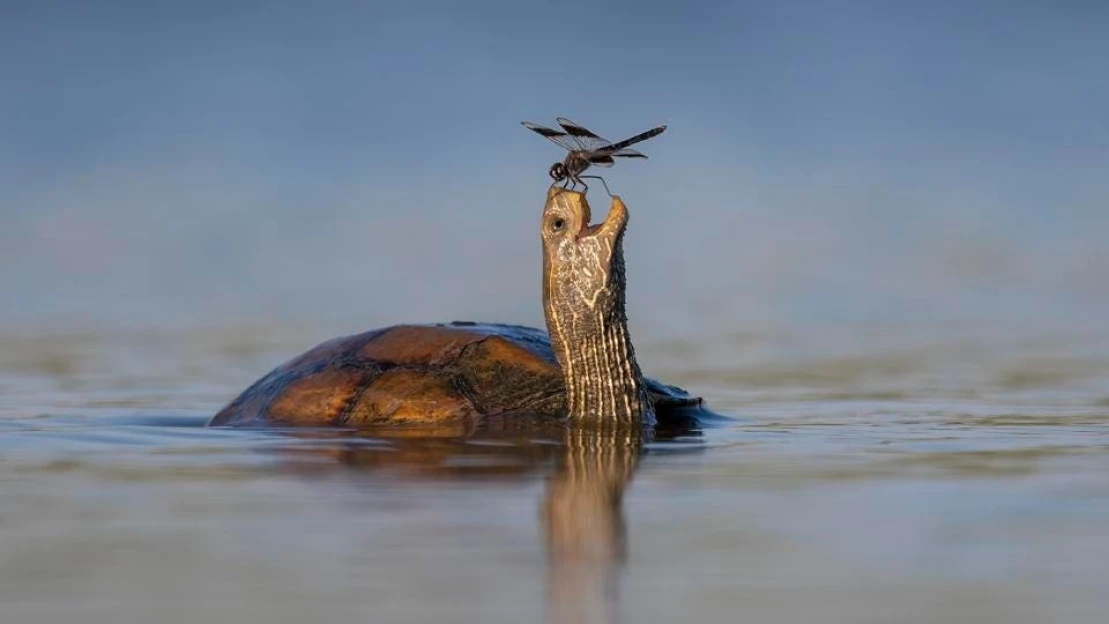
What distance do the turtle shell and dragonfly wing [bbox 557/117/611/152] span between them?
3.09ft

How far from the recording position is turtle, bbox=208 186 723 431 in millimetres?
7359

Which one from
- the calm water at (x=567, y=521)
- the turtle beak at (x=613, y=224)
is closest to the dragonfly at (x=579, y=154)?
the turtle beak at (x=613, y=224)

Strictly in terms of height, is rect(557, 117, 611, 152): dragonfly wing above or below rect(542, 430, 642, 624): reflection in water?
above

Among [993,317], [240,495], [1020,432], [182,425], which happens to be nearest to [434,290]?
[993,317]

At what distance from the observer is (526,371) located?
7.85 metres

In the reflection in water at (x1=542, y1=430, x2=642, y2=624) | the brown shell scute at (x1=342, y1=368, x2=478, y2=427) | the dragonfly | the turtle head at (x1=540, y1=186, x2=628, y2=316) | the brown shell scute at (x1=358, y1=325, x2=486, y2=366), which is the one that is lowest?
the reflection in water at (x1=542, y1=430, x2=642, y2=624)

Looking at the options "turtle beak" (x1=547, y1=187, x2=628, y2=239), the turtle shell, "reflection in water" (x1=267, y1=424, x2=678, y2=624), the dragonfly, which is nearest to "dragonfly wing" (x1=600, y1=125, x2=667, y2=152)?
the dragonfly

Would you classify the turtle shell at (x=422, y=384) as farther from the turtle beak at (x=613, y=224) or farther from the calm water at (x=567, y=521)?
the turtle beak at (x=613, y=224)

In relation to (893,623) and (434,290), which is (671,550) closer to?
(893,623)

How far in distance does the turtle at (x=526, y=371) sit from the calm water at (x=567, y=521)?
17.6 inches

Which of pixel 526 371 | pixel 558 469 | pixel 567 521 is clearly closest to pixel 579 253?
pixel 526 371

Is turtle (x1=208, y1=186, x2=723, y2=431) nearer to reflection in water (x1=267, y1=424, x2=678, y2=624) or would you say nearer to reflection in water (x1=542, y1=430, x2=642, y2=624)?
reflection in water (x1=267, y1=424, x2=678, y2=624)

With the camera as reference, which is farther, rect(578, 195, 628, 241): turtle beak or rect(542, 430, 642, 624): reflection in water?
rect(578, 195, 628, 241): turtle beak

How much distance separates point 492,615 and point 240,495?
1.84 meters
